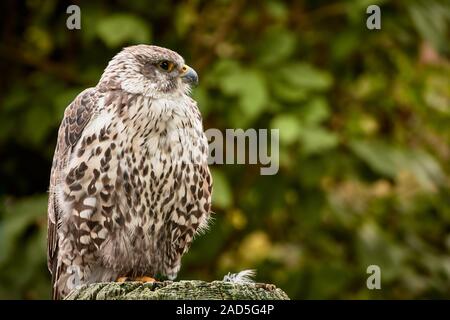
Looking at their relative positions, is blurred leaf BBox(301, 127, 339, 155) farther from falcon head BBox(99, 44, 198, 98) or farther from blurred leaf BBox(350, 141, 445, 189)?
falcon head BBox(99, 44, 198, 98)

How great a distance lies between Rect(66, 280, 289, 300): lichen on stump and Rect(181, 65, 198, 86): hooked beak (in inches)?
42.2

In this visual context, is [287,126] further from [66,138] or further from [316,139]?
[66,138]

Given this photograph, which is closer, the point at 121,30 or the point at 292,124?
the point at 121,30

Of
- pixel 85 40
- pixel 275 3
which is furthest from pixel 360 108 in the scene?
pixel 85 40

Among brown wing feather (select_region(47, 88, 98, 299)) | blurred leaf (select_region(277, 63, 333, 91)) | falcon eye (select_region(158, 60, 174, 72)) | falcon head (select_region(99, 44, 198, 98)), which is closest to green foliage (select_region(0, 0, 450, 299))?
blurred leaf (select_region(277, 63, 333, 91))

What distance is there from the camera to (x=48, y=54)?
7.79m

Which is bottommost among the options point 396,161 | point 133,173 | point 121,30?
point 133,173

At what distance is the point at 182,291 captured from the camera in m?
3.54

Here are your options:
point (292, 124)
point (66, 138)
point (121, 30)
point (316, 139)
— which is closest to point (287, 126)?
point (292, 124)

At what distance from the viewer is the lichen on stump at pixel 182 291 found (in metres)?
3.53

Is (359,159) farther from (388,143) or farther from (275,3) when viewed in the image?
(275,3)

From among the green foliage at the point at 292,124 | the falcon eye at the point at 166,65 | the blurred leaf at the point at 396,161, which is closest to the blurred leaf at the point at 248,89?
the green foliage at the point at 292,124

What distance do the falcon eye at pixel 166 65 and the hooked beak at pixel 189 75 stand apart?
6cm

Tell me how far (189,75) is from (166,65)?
12cm
